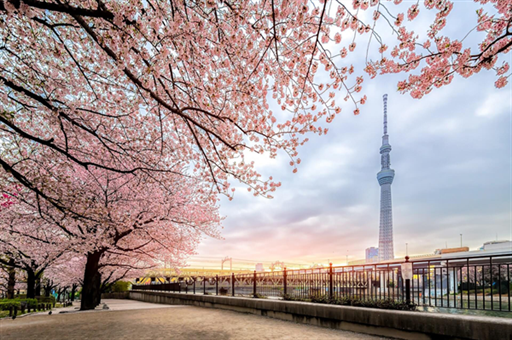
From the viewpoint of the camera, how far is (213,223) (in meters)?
19.1

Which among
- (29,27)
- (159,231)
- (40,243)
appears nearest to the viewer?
(29,27)

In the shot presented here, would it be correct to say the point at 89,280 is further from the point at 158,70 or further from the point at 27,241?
the point at 158,70

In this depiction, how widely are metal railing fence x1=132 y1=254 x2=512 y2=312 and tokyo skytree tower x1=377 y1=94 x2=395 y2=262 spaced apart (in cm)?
9290

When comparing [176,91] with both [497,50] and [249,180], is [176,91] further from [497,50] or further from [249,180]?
[497,50]

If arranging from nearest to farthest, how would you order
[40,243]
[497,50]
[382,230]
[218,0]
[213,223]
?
[497,50] < [218,0] < [40,243] < [213,223] < [382,230]

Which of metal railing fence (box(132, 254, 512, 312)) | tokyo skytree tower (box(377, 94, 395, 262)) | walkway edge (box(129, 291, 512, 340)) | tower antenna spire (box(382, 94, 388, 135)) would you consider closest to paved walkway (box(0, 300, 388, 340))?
walkway edge (box(129, 291, 512, 340))

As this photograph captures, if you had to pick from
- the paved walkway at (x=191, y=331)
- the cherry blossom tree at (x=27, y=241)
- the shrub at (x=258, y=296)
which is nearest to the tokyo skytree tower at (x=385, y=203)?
the shrub at (x=258, y=296)

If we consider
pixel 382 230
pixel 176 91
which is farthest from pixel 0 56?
pixel 382 230

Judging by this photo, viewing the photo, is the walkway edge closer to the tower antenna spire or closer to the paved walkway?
the paved walkway

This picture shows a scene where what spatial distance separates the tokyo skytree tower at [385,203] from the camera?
105319 millimetres

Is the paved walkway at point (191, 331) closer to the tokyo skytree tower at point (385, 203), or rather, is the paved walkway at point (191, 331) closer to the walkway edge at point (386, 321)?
the walkway edge at point (386, 321)

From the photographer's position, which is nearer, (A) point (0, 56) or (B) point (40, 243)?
(A) point (0, 56)

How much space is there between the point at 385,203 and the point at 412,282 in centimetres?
11982

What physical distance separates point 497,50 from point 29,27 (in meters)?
9.74
